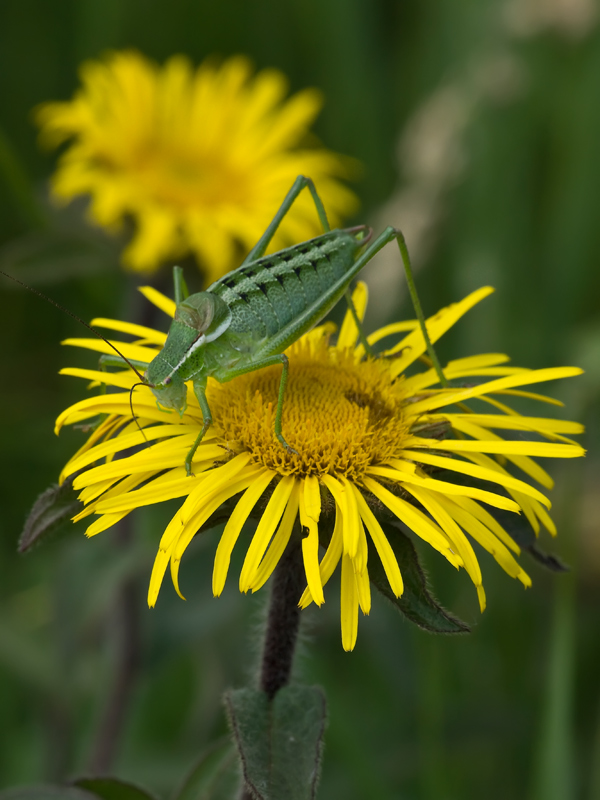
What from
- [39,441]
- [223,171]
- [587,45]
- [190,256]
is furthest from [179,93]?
[587,45]

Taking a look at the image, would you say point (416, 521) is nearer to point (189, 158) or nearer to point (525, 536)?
point (525, 536)

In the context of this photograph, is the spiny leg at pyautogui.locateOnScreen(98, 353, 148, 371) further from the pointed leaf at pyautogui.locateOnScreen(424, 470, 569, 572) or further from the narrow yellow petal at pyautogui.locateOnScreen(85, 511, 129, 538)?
the pointed leaf at pyautogui.locateOnScreen(424, 470, 569, 572)

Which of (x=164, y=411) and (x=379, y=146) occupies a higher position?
(x=379, y=146)

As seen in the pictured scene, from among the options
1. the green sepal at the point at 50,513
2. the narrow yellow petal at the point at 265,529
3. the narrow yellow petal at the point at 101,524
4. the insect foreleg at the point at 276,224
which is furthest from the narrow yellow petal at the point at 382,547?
the insect foreleg at the point at 276,224

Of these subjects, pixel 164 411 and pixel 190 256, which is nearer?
pixel 164 411

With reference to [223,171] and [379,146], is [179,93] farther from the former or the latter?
[379,146]

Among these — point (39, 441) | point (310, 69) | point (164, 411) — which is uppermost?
point (310, 69)

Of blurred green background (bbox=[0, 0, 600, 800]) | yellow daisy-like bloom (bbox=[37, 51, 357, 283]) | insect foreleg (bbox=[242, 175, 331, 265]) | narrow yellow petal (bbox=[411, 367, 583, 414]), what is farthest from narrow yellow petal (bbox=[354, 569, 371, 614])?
yellow daisy-like bloom (bbox=[37, 51, 357, 283])
